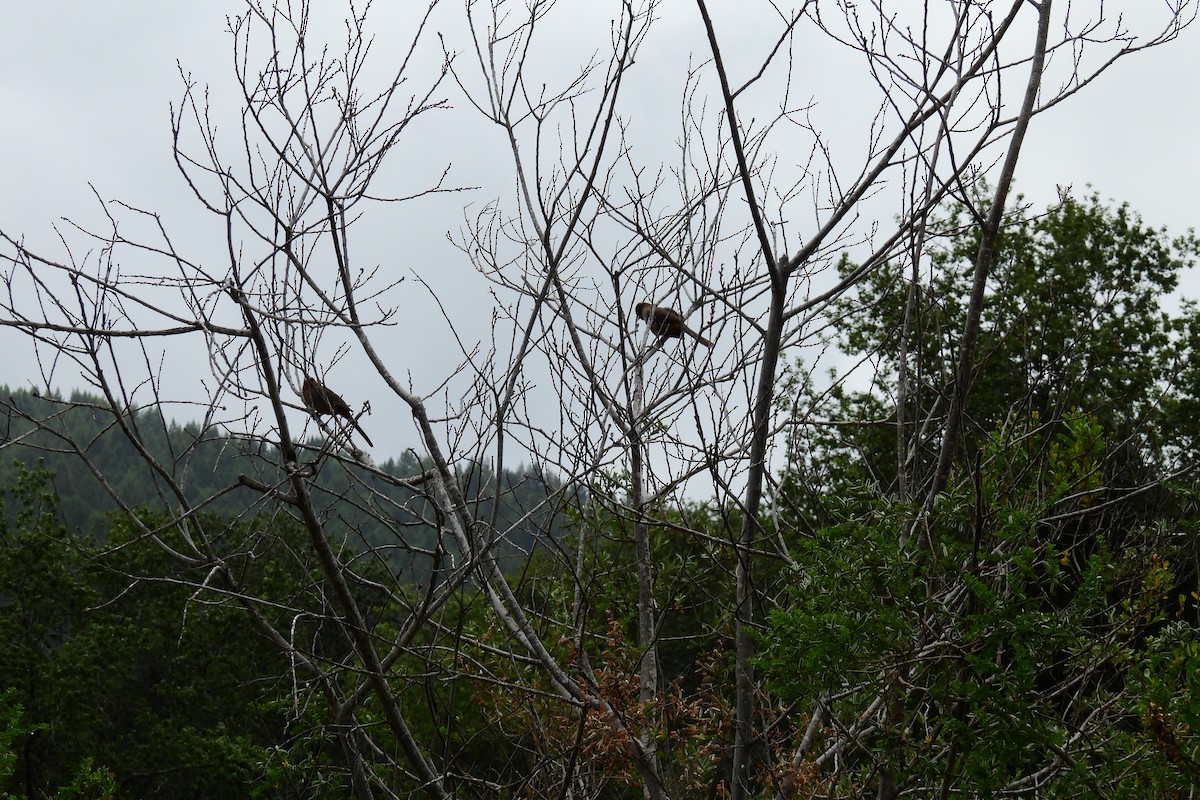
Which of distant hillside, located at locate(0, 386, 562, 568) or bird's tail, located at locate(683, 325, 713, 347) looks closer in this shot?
distant hillside, located at locate(0, 386, 562, 568)

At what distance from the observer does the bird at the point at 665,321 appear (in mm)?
4547

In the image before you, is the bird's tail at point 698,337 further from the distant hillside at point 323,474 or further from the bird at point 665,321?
the distant hillside at point 323,474

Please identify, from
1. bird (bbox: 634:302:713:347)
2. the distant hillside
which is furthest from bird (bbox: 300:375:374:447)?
bird (bbox: 634:302:713:347)

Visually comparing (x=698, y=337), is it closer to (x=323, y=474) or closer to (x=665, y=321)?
(x=665, y=321)

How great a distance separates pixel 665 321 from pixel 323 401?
5.18 feet

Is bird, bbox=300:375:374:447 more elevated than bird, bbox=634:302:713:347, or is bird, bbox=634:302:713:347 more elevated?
bird, bbox=634:302:713:347

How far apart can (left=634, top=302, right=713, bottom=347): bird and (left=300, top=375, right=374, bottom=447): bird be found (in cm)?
140

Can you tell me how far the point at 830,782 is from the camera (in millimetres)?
3773

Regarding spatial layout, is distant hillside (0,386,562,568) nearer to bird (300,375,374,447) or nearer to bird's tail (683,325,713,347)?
bird (300,375,374,447)

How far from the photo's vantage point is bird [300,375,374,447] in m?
3.70

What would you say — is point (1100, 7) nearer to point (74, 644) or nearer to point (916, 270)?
point (916, 270)

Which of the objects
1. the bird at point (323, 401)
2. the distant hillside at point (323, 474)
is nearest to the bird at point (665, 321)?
the distant hillside at point (323, 474)

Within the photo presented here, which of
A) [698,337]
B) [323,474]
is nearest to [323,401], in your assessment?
[698,337]

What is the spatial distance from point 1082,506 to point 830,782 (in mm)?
1308
